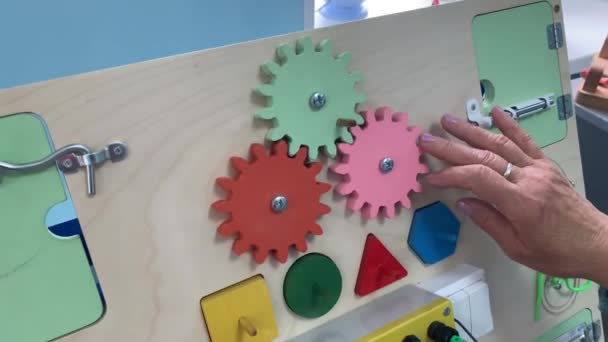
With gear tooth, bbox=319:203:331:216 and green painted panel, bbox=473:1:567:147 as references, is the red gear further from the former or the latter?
green painted panel, bbox=473:1:567:147

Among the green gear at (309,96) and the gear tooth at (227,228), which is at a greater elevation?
the green gear at (309,96)

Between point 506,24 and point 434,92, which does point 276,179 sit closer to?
point 434,92

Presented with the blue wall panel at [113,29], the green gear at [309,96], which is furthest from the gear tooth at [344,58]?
the blue wall panel at [113,29]

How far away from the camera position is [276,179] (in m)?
0.52

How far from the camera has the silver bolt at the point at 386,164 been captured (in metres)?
0.57

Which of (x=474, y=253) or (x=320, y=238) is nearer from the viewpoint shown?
(x=320, y=238)

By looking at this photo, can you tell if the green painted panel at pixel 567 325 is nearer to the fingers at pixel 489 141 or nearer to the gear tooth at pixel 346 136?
the fingers at pixel 489 141

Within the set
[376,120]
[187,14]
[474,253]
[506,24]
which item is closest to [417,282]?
[474,253]

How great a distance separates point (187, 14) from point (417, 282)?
0.76 metres

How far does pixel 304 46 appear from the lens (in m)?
0.51

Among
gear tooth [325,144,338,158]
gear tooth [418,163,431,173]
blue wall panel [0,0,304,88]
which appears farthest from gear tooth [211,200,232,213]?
blue wall panel [0,0,304,88]

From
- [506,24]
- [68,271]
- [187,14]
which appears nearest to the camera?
[68,271]

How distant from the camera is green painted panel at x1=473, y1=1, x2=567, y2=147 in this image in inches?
26.4

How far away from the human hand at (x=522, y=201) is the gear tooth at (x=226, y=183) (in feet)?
0.71
